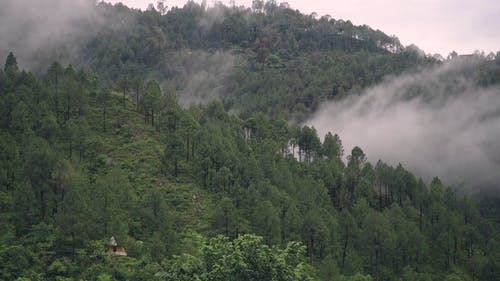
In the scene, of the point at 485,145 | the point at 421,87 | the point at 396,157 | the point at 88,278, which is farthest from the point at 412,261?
the point at 421,87

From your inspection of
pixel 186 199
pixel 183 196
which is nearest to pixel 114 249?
pixel 186 199

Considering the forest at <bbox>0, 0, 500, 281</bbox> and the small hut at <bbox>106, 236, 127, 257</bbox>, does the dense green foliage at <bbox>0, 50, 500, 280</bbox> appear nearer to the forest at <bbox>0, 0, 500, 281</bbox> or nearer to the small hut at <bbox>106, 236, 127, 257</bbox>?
the forest at <bbox>0, 0, 500, 281</bbox>

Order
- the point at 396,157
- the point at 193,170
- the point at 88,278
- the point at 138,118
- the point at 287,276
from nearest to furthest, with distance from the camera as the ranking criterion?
1. the point at 287,276
2. the point at 88,278
3. the point at 193,170
4. the point at 138,118
5. the point at 396,157

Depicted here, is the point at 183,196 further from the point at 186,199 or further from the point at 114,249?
the point at 114,249

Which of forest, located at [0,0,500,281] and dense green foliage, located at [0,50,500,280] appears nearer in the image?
forest, located at [0,0,500,281]

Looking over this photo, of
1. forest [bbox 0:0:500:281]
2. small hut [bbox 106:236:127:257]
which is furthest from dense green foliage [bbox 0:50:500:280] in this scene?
small hut [bbox 106:236:127:257]

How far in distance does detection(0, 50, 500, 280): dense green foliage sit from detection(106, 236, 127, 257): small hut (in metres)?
0.75

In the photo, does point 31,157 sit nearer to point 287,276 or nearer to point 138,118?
point 138,118

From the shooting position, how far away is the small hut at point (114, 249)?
190 ft

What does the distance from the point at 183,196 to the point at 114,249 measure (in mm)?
Answer: 21317

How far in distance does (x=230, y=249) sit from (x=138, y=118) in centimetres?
7502

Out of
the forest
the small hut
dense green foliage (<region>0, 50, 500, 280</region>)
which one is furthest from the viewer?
dense green foliage (<region>0, 50, 500, 280</region>)

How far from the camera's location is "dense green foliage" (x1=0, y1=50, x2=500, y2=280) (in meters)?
58.1

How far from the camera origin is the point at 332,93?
183625 millimetres
